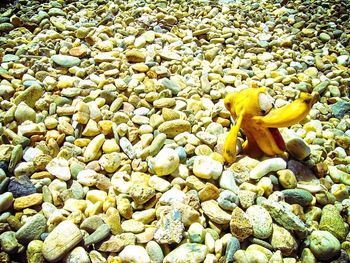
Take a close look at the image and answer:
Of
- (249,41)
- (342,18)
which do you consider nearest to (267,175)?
(249,41)

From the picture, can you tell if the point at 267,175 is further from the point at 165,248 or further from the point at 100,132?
the point at 100,132

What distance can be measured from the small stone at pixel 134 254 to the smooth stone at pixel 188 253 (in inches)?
2.7

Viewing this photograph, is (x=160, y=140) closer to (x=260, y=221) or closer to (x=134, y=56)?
(x=260, y=221)

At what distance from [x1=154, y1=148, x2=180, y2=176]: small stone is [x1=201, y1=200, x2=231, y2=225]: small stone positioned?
0.64ft

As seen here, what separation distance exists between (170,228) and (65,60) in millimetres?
1199

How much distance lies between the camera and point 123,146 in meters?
1.44

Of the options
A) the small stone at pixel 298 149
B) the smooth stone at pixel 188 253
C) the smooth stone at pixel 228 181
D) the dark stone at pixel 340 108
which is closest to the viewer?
the smooth stone at pixel 188 253

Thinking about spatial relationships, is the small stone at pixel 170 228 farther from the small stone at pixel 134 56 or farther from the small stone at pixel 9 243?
the small stone at pixel 134 56

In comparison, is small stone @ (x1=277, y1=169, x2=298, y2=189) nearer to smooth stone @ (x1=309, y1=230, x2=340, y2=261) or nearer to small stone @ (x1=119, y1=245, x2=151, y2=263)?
smooth stone @ (x1=309, y1=230, x2=340, y2=261)

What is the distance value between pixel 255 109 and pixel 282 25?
1345mm

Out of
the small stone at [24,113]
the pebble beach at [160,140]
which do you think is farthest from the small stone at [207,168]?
the small stone at [24,113]

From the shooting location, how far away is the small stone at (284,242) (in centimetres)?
110

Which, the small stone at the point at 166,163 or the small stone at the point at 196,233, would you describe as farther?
the small stone at the point at 166,163

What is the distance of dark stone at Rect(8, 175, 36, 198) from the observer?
1231 mm
